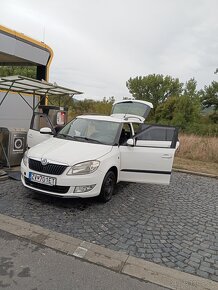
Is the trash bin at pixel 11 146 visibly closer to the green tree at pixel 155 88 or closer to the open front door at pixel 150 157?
the open front door at pixel 150 157

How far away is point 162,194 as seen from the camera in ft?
17.1

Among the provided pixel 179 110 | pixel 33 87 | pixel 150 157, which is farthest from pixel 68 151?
pixel 179 110

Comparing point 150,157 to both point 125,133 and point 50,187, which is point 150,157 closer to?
point 125,133

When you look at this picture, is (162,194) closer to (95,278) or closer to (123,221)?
(123,221)

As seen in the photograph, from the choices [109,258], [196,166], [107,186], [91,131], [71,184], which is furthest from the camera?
[196,166]

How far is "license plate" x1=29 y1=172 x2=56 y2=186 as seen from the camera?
3867 millimetres

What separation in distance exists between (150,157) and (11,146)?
147 inches

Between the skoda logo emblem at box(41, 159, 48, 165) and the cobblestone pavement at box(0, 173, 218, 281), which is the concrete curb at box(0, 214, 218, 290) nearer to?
the cobblestone pavement at box(0, 173, 218, 281)

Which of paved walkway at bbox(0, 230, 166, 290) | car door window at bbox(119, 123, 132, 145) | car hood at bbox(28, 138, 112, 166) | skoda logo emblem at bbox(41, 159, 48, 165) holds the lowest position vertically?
paved walkway at bbox(0, 230, 166, 290)

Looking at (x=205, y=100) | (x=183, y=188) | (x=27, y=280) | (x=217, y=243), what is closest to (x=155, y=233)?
(x=217, y=243)

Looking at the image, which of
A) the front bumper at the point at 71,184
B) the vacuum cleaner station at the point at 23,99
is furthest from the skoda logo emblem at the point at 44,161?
A: the vacuum cleaner station at the point at 23,99

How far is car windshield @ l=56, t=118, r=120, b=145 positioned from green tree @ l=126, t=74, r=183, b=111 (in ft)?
116

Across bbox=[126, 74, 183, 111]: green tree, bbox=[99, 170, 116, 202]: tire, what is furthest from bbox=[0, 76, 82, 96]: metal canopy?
bbox=[126, 74, 183, 111]: green tree

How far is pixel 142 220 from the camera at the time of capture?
3.88 metres
